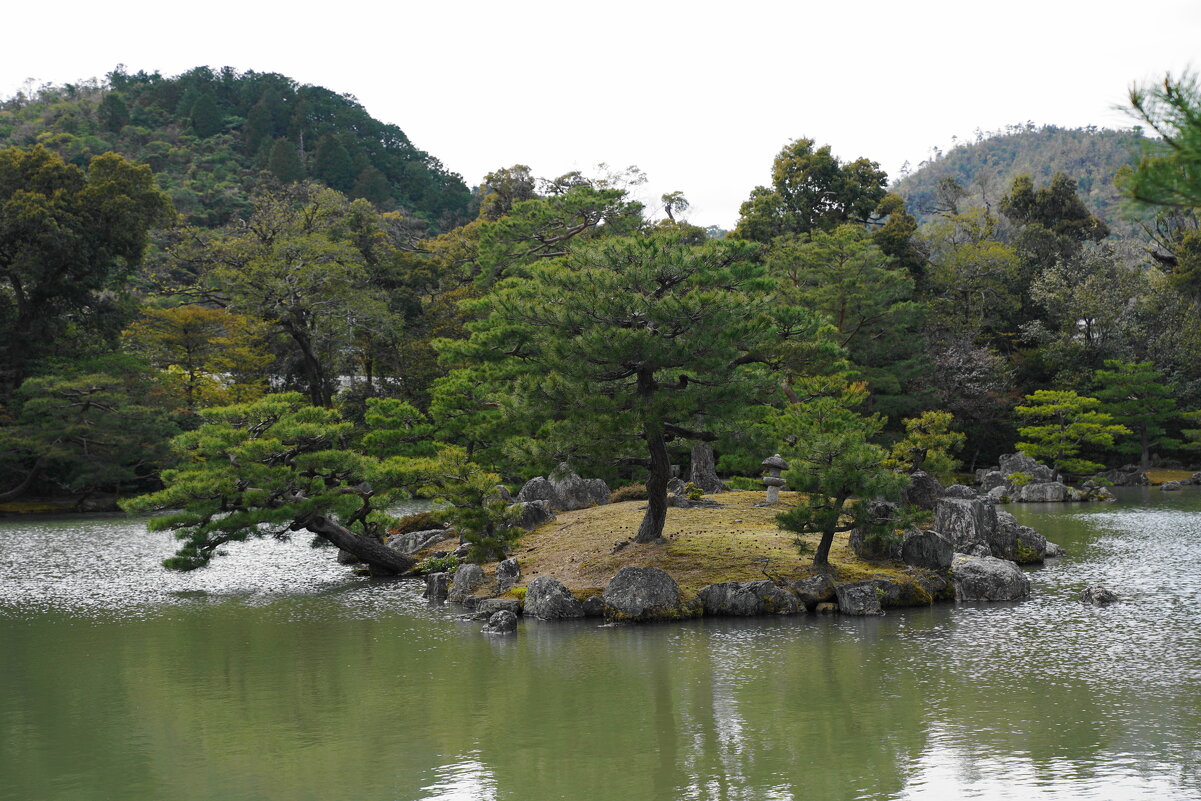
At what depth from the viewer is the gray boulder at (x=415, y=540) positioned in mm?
16625

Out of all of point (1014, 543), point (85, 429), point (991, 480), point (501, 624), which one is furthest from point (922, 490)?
point (85, 429)

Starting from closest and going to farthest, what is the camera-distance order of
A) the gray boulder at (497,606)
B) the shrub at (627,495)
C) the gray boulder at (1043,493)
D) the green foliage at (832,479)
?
the green foliage at (832,479) → the gray boulder at (497,606) → the shrub at (627,495) → the gray boulder at (1043,493)

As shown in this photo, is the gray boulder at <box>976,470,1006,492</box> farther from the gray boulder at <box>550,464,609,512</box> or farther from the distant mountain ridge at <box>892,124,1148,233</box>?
the distant mountain ridge at <box>892,124,1148,233</box>

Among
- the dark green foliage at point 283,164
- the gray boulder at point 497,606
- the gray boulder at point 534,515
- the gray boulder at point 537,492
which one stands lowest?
the gray boulder at point 497,606

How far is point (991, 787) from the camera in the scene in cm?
551

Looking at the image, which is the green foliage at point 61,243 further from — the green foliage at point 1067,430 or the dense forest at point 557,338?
the green foliage at point 1067,430

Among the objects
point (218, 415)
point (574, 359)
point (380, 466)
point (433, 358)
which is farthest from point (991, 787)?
point (433, 358)

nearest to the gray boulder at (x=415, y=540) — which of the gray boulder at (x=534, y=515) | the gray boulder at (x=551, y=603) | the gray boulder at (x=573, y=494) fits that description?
the gray boulder at (x=534, y=515)

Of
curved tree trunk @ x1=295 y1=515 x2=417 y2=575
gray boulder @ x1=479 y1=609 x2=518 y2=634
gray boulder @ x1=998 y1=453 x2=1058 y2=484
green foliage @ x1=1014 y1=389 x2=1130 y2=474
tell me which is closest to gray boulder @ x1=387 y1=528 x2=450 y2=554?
curved tree trunk @ x1=295 y1=515 x2=417 y2=575

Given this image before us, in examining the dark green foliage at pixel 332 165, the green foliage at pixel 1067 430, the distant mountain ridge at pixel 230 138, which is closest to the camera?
the green foliage at pixel 1067 430

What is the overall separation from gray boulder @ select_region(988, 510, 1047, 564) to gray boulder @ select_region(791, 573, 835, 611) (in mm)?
4512

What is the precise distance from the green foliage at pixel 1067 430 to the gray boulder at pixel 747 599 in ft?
67.1

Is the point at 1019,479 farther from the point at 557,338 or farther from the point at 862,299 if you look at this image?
the point at 557,338

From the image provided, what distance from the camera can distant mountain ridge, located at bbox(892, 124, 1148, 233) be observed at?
3004 inches
